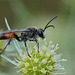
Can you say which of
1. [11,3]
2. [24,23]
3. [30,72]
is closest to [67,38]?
[24,23]

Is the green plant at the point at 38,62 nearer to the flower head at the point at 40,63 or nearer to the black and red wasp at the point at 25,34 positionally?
the flower head at the point at 40,63

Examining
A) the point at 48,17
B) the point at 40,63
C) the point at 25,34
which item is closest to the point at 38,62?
the point at 40,63

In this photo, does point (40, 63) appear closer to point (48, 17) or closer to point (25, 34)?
point (25, 34)

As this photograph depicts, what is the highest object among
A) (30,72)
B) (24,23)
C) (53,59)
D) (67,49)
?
(24,23)

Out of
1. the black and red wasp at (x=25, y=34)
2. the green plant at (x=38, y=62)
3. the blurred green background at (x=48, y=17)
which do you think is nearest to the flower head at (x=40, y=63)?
the green plant at (x=38, y=62)

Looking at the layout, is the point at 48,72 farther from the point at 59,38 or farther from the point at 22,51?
the point at 59,38

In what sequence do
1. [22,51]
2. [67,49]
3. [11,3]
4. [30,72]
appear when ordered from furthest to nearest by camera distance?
[11,3]
[67,49]
[22,51]
[30,72]

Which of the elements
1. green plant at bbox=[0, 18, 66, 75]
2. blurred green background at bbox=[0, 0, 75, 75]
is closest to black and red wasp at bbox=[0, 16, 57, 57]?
green plant at bbox=[0, 18, 66, 75]

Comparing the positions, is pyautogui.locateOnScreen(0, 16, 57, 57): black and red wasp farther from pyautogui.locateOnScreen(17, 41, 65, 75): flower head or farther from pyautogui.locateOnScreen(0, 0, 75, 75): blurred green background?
pyautogui.locateOnScreen(0, 0, 75, 75): blurred green background

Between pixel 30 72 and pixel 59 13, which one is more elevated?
pixel 59 13
